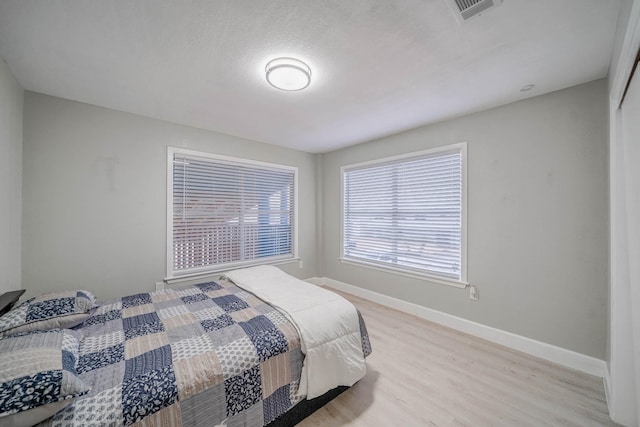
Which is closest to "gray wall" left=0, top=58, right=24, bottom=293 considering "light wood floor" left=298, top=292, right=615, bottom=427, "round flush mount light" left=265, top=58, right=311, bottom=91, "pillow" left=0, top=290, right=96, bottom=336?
"pillow" left=0, top=290, right=96, bottom=336

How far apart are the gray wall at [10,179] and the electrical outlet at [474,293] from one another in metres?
4.25

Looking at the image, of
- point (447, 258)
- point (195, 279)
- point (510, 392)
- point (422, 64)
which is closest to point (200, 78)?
point (422, 64)

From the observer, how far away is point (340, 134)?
341cm

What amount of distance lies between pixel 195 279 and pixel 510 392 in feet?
11.1

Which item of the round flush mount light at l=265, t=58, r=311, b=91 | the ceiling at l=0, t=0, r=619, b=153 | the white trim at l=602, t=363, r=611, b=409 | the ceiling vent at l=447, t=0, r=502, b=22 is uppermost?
the ceiling at l=0, t=0, r=619, b=153

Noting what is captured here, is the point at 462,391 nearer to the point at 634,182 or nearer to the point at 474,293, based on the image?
the point at 474,293

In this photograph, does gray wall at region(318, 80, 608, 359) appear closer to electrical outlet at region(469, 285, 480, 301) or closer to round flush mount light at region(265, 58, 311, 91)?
electrical outlet at region(469, 285, 480, 301)

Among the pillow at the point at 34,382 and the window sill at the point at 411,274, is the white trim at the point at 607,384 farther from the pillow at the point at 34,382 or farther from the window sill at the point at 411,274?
the pillow at the point at 34,382

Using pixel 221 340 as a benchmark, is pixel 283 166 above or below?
above

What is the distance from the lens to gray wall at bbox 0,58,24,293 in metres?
1.81

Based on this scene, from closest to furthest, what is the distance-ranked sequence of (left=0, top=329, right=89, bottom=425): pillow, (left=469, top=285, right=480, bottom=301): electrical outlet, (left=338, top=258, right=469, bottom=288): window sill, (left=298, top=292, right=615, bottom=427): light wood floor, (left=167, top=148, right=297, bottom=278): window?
(left=0, top=329, right=89, bottom=425): pillow → (left=298, top=292, right=615, bottom=427): light wood floor → (left=469, top=285, right=480, bottom=301): electrical outlet → (left=338, top=258, right=469, bottom=288): window sill → (left=167, top=148, right=297, bottom=278): window

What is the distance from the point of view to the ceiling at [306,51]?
4.37 feet

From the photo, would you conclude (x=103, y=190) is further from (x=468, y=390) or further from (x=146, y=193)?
(x=468, y=390)

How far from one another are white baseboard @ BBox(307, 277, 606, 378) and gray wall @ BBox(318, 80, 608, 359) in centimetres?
6
